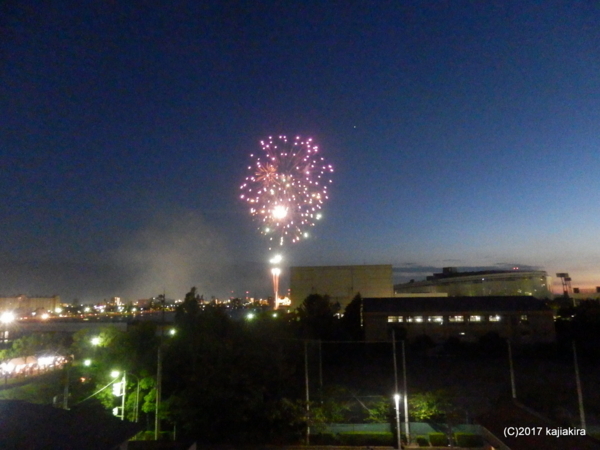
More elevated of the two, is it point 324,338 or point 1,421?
point 1,421

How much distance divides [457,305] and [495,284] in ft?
153

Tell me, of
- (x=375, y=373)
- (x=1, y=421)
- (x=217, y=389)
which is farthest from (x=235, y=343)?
(x=375, y=373)

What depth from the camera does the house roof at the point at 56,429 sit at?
568 centimetres

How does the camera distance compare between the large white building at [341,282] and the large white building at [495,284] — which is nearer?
the large white building at [341,282]

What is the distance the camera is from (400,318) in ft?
101

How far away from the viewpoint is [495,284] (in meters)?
72.6

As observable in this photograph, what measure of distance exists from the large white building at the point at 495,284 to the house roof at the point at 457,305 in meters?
38.8

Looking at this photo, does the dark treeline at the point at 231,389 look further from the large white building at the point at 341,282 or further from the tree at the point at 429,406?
the large white building at the point at 341,282

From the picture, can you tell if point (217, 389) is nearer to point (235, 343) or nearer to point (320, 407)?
point (235, 343)

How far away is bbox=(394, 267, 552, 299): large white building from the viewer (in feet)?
234

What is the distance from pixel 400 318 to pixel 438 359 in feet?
16.6
